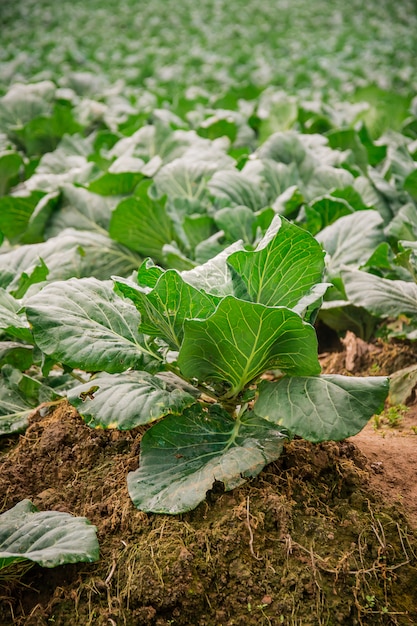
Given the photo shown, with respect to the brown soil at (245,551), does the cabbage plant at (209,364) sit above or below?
above

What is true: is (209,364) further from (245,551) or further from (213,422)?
(245,551)

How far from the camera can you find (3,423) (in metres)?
2.22

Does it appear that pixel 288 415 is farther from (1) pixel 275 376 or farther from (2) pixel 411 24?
(2) pixel 411 24

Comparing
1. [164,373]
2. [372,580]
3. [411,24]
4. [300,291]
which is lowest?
[411,24]

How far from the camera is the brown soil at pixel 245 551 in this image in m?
1.65

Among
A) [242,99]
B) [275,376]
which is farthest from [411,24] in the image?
[275,376]

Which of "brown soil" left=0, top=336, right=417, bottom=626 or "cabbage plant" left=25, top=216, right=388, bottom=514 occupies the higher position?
"cabbage plant" left=25, top=216, right=388, bottom=514

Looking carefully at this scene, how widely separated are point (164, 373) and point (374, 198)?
190 cm

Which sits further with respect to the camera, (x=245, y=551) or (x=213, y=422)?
(x=213, y=422)

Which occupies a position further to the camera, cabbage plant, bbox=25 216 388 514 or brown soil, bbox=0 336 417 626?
cabbage plant, bbox=25 216 388 514

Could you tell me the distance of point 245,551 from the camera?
173 centimetres

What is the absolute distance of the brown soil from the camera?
1.65m

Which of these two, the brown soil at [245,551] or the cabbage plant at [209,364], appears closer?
the brown soil at [245,551]

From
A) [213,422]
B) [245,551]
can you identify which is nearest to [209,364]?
[213,422]
